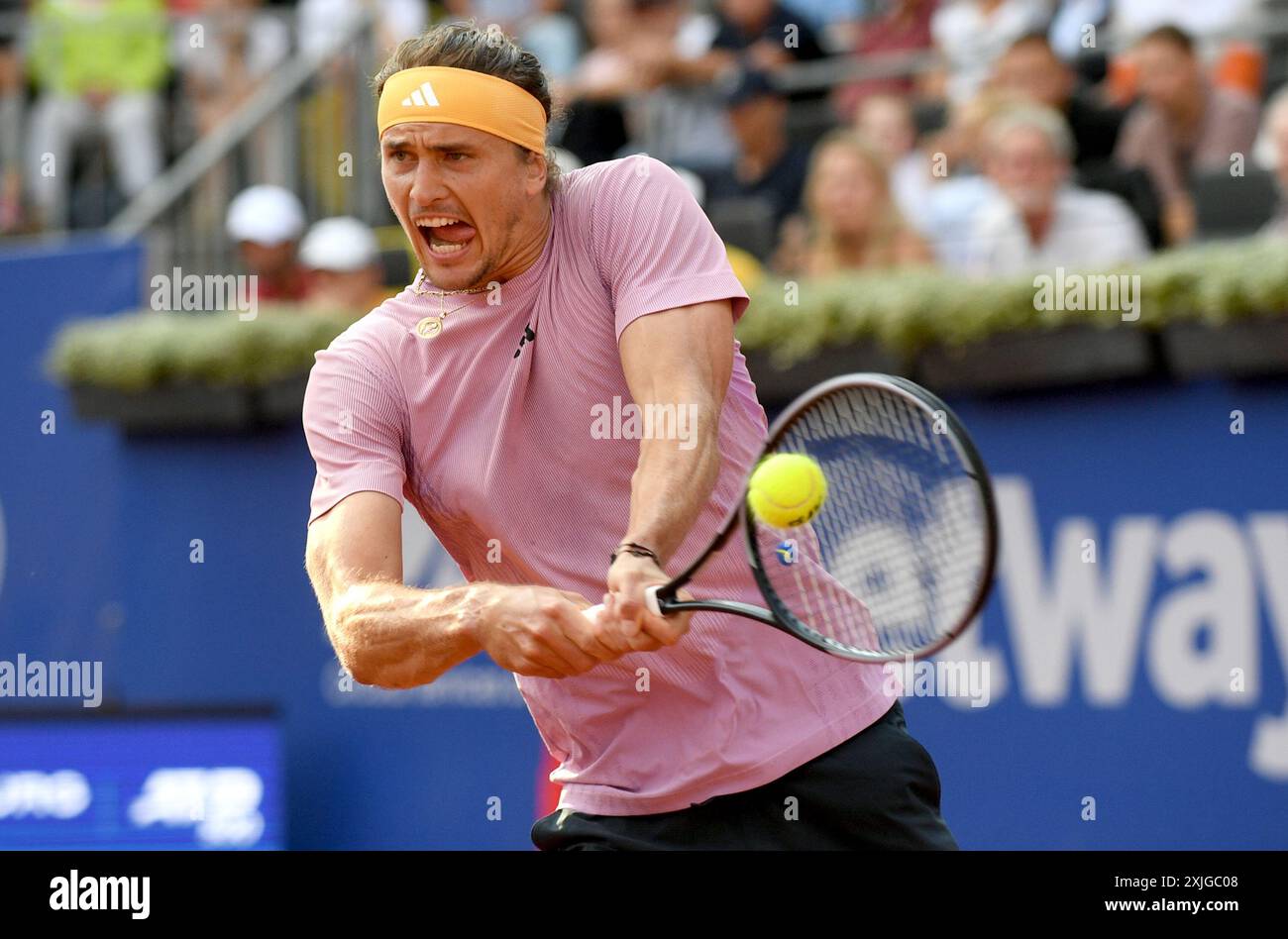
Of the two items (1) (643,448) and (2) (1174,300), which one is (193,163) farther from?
(1) (643,448)

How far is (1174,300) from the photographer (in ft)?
20.5

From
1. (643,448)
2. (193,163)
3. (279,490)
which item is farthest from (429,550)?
(643,448)

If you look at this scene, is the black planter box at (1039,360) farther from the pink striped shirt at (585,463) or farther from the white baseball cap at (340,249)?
the pink striped shirt at (585,463)

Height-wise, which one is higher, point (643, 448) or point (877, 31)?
point (877, 31)

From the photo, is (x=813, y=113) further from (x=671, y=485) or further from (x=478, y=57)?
(x=671, y=485)

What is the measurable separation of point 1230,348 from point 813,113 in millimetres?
2577

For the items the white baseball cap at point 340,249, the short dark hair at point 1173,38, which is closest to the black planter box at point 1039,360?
the short dark hair at point 1173,38

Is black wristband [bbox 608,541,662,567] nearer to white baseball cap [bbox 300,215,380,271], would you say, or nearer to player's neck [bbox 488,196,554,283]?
player's neck [bbox 488,196,554,283]

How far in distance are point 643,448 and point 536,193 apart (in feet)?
1.85

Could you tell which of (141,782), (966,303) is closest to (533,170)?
(966,303)

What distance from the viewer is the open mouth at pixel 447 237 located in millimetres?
3477

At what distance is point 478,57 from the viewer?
3.52 meters

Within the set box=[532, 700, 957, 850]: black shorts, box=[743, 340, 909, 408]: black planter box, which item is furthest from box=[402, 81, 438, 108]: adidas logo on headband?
box=[743, 340, 909, 408]: black planter box

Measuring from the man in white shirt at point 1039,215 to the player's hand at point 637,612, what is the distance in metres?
3.73
